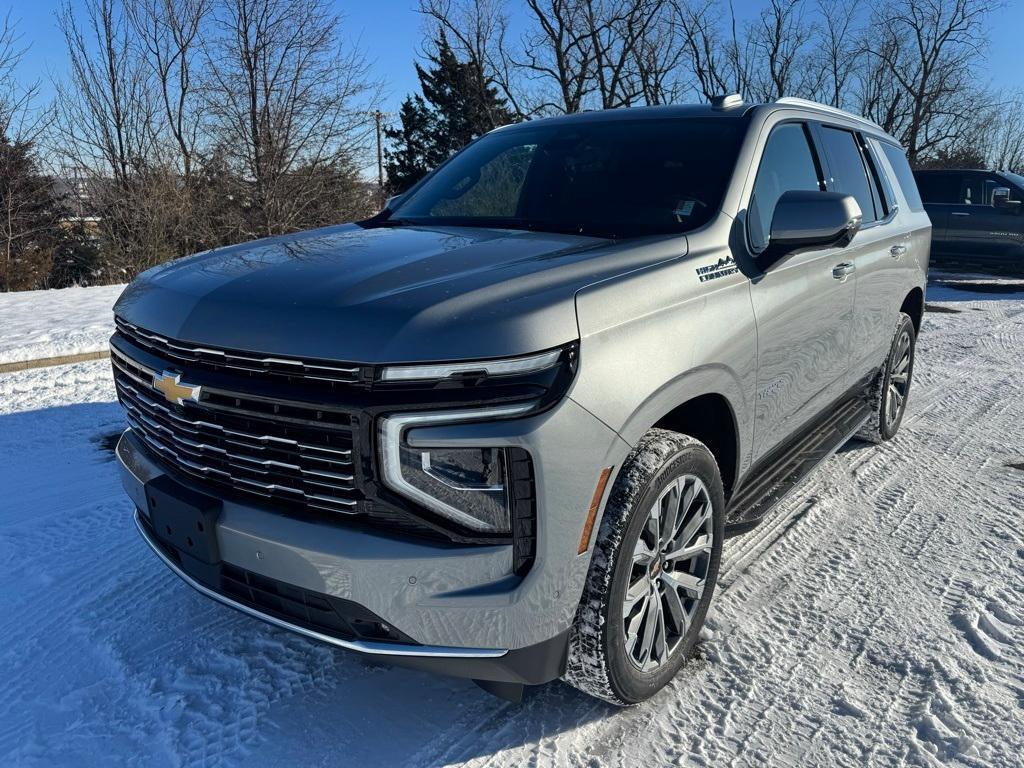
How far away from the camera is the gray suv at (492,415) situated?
6.17ft

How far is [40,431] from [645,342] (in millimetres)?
4554

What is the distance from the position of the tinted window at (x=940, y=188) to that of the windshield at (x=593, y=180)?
43.0 ft

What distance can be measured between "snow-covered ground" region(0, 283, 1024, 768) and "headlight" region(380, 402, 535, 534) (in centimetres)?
83

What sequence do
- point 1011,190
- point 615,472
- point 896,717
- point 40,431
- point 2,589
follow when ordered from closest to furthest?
point 615,472 → point 896,717 → point 2,589 → point 40,431 → point 1011,190

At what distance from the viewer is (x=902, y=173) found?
506 centimetres

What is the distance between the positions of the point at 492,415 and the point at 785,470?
1.99 meters

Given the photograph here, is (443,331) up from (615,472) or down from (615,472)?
up

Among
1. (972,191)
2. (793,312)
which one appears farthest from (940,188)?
(793,312)

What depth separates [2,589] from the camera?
310 centimetres

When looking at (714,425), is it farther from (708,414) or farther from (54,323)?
(54,323)

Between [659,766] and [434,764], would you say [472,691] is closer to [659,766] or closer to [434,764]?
[434,764]

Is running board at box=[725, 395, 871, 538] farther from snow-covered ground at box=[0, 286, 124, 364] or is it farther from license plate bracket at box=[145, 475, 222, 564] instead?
Answer: snow-covered ground at box=[0, 286, 124, 364]

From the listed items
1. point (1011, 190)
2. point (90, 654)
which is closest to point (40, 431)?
point (90, 654)

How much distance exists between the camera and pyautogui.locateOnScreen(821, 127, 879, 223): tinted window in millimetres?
3832
